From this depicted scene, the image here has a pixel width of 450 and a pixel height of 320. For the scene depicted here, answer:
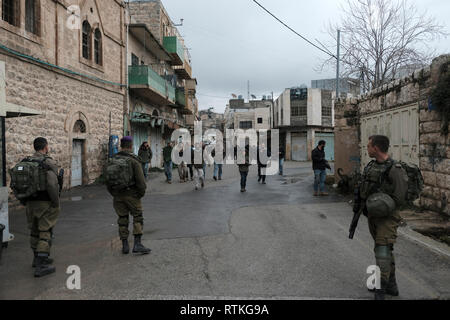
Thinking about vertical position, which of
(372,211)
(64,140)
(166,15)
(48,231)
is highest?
(166,15)

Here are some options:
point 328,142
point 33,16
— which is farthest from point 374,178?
point 328,142

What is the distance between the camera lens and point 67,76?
38.9 ft

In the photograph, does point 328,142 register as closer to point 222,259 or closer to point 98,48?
point 98,48

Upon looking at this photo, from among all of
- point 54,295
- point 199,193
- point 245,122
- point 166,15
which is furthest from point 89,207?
point 245,122

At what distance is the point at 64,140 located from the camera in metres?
11.8

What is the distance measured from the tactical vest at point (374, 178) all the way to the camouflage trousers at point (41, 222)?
3.92 metres

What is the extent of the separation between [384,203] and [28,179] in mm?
4184

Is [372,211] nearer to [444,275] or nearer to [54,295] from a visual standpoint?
[444,275]

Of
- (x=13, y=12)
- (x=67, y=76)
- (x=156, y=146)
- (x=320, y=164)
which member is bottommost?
(x=320, y=164)

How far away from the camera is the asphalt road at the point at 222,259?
12.3 feet

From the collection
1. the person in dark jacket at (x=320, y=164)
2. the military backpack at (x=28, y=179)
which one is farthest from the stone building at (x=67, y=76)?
the person in dark jacket at (x=320, y=164)

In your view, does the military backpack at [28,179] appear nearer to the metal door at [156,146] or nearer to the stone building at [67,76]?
the stone building at [67,76]

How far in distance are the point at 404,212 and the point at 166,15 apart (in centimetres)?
2419
